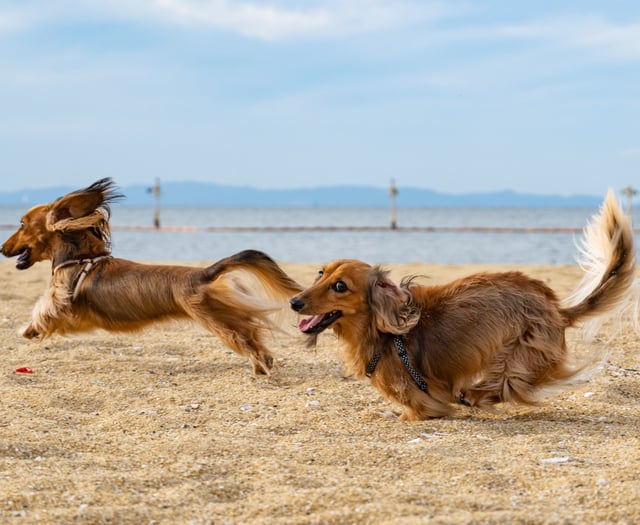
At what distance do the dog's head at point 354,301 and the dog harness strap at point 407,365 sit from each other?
10 cm

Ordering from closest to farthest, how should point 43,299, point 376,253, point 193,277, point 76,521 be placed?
point 76,521
point 193,277
point 43,299
point 376,253

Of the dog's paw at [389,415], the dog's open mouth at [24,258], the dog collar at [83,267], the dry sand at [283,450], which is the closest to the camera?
the dry sand at [283,450]

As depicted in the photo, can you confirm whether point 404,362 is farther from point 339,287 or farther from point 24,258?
point 24,258

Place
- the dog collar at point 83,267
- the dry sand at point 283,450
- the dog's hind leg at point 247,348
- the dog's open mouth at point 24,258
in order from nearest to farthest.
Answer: the dry sand at point 283,450 → the dog's hind leg at point 247,348 → the dog collar at point 83,267 → the dog's open mouth at point 24,258

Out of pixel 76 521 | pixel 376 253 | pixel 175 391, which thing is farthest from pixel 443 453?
pixel 376 253

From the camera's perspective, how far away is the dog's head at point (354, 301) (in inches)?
178

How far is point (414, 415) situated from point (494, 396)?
479mm

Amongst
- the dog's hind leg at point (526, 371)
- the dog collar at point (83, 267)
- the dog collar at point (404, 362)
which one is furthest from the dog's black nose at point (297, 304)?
the dog collar at point (83, 267)

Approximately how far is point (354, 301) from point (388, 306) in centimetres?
20

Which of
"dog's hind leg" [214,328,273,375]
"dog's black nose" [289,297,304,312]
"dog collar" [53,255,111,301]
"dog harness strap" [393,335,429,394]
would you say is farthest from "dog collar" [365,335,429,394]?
"dog collar" [53,255,111,301]

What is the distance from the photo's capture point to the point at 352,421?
184 inches

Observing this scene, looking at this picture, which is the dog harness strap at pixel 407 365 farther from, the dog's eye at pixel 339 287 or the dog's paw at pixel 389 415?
the dog's eye at pixel 339 287

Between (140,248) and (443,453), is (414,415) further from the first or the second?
(140,248)

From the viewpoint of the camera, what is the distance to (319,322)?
460 centimetres
